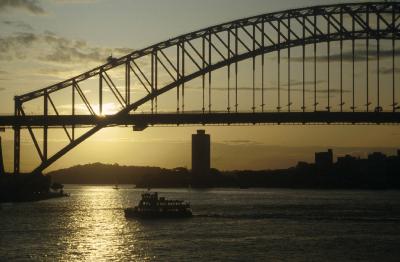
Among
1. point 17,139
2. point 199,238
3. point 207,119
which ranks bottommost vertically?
point 199,238

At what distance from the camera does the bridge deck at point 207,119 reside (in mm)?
96625

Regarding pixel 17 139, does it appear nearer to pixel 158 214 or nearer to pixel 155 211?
pixel 155 211

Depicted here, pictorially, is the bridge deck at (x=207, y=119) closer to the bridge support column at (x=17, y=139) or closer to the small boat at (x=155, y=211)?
the bridge support column at (x=17, y=139)

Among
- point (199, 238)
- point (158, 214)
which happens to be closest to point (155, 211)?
point (158, 214)

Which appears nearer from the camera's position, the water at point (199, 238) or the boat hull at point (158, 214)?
the water at point (199, 238)

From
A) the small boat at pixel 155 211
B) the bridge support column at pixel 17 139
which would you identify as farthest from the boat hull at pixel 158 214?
the bridge support column at pixel 17 139

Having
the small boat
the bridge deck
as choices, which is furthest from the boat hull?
the bridge deck

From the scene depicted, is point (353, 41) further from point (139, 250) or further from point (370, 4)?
point (139, 250)

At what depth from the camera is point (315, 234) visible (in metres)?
75.6

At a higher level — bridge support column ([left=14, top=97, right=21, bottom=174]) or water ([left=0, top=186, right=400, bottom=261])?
bridge support column ([left=14, top=97, right=21, bottom=174])

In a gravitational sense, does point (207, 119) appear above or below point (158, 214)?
above

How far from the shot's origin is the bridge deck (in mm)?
96625

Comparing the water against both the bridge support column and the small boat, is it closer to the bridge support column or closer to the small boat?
the small boat

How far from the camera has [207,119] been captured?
101 metres
